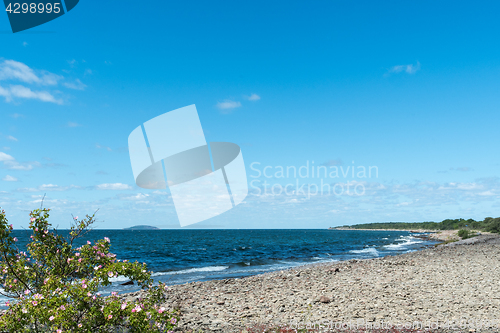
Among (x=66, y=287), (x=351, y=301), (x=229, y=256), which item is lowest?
(x=229, y=256)

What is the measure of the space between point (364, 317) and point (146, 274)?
6.65m

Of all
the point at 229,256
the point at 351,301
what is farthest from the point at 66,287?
the point at 229,256

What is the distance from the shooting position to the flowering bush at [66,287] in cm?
515

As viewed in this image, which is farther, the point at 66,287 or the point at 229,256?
the point at 229,256

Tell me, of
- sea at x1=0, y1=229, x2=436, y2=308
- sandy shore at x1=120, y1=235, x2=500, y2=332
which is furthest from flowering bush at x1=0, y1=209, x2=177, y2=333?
sandy shore at x1=120, y1=235, x2=500, y2=332

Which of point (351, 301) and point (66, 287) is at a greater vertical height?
point (66, 287)

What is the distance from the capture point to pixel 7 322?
5.34 metres

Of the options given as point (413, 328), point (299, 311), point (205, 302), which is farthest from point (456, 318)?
point (205, 302)

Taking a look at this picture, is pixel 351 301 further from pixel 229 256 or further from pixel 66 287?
pixel 229 256

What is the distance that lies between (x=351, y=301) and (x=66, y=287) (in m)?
9.24

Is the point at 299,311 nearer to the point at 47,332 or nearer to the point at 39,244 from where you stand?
the point at 47,332

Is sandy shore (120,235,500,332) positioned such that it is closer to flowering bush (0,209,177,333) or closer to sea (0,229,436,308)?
flowering bush (0,209,177,333)

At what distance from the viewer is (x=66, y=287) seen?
17.6ft

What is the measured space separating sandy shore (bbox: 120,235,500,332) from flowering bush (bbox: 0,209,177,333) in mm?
3706
